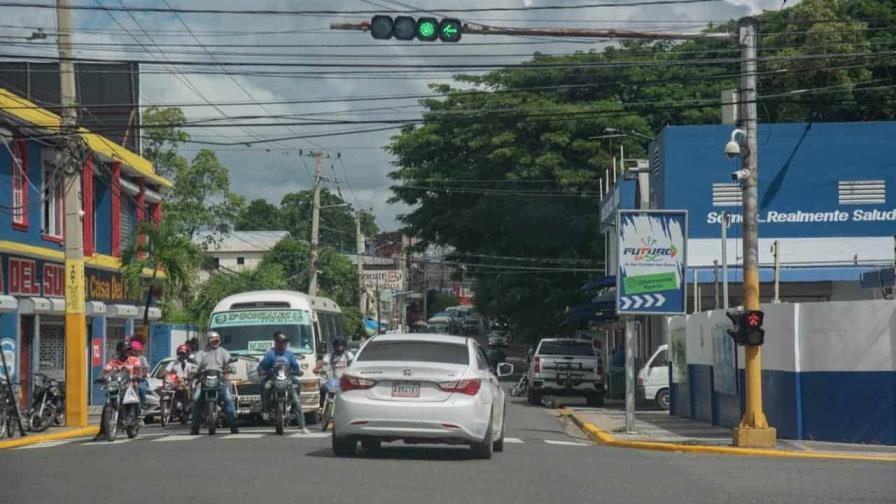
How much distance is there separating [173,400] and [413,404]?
12329 mm

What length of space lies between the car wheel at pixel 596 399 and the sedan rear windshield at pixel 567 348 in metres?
1.20

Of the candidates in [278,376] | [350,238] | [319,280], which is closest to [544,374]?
[278,376]

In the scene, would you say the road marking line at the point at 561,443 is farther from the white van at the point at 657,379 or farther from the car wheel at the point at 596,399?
the car wheel at the point at 596,399

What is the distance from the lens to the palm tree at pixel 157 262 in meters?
38.0

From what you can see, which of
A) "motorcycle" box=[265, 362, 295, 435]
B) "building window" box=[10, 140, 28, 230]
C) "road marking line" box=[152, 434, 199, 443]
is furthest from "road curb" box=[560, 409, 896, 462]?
"building window" box=[10, 140, 28, 230]

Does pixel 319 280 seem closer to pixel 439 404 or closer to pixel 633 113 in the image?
pixel 633 113

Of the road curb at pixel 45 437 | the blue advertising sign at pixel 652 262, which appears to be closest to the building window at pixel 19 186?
the road curb at pixel 45 437

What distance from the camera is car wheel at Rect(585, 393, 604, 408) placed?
38500 mm

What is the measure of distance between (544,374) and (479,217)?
608 inches

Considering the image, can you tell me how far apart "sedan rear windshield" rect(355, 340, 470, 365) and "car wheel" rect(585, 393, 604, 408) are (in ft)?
71.6

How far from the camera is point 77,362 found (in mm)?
26266

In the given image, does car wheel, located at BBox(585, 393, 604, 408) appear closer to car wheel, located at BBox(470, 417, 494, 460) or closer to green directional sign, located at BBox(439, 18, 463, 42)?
car wheel, located at BBox(470, 417, 494, 460)

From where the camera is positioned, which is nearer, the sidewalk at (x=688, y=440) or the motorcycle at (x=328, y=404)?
the sidewalk at (x=688, y=440)

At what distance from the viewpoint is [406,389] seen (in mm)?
16250
